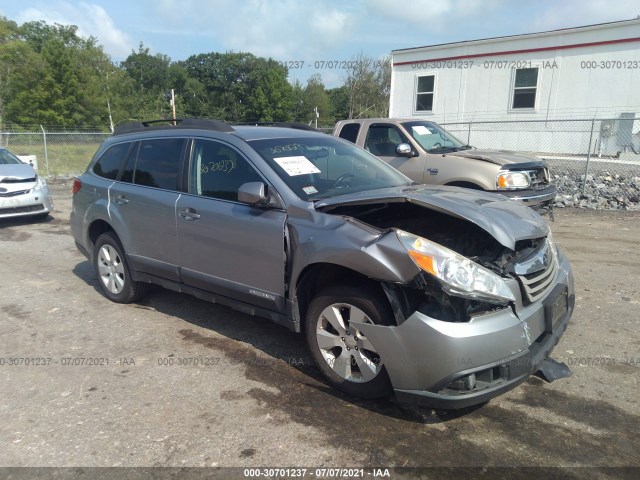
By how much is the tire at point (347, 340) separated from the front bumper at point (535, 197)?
4.77 metres

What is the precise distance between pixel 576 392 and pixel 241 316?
305cm

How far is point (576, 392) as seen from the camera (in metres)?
3.56

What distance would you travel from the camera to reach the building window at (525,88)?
1736 centimetres

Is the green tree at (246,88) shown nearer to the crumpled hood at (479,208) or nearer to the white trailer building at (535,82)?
the white trailer building at (535,82)

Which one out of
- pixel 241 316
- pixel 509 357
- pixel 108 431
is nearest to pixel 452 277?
pixel 509 357

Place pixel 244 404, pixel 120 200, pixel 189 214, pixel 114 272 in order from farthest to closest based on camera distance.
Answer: pixel 114 272, pixel 120 200, pixel 189 214, pixel 244 404

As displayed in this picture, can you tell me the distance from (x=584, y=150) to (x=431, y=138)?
35.2ft

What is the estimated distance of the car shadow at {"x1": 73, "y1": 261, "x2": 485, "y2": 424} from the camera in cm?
341

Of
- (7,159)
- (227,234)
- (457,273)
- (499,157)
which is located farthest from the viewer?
(7,159)

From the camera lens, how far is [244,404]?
3469 millimetres

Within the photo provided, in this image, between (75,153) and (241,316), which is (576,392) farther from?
(75,153)

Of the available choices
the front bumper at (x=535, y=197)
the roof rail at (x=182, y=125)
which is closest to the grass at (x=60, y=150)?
the roof rail at (x=182, y=125)

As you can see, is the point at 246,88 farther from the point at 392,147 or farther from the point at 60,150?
the point at 392,147

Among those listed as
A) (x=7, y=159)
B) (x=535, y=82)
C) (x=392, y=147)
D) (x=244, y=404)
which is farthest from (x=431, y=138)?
(x=535, y=82)
